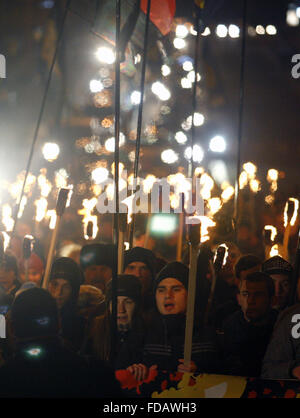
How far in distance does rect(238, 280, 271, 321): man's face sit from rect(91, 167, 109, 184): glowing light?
1282cm

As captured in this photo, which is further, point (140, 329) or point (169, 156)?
point (169, 156)

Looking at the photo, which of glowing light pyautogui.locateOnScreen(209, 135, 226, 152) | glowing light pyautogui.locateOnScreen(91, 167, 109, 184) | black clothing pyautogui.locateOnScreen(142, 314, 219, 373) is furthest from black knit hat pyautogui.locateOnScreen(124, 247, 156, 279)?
glowing light pyautogui.locateOnScreen(209, 135, 226, 152)

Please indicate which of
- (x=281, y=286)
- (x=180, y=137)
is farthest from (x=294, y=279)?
(x=180, y=137)

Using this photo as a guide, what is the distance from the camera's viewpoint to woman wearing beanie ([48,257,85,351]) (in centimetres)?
405

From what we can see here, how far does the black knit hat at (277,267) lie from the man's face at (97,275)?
135cm

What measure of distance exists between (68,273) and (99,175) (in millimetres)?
12886

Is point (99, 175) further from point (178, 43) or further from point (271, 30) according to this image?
point (271, 30)

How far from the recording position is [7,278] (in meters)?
5.38

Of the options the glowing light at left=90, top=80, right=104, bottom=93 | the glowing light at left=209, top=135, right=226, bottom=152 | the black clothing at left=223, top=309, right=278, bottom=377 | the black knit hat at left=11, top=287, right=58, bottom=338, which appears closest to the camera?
the black knit hat at left=11, top=287, right=58, bottom=338

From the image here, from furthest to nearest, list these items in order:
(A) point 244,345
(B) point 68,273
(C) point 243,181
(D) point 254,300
Answer: (C) point 243,181
(B) point 68,273
(D) point 254,300
(A) point 244,345

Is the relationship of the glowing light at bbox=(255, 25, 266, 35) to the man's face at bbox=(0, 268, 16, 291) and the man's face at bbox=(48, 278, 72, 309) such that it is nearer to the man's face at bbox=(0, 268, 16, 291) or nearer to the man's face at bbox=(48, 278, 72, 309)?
the man's face at bbox=(0, 268, 16, 291)

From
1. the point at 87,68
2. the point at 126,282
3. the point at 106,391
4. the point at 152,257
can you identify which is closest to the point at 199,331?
the point at 126,282
